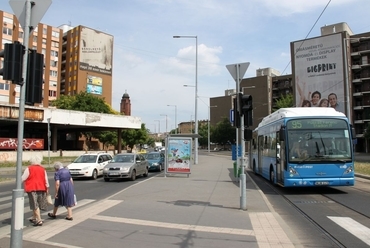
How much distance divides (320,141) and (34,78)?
409 inches

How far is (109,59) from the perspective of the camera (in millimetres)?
94375

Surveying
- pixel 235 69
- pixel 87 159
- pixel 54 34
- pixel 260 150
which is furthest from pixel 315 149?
pixel 54 34

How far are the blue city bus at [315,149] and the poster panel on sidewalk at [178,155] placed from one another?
7.24 meters

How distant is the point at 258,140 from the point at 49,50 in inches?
3035

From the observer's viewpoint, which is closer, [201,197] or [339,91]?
[201,197]

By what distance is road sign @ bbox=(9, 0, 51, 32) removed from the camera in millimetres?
5473

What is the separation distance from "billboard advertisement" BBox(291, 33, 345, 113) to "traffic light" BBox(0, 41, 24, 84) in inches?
2559

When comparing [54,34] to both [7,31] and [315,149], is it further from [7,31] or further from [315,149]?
[315,149]

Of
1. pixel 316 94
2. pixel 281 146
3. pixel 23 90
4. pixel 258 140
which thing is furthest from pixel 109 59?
pixel 23 90

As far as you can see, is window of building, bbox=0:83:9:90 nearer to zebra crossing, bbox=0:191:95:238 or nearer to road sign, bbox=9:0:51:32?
zebra crossing, bbox=0:191:95:238

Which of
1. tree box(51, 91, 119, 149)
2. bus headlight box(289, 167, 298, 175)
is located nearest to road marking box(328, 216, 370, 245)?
bus headlight box(289, 167, 298, 175)

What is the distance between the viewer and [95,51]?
89.8 meters

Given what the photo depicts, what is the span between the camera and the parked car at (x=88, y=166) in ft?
64.1

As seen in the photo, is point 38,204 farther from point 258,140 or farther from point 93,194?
point 258,140
